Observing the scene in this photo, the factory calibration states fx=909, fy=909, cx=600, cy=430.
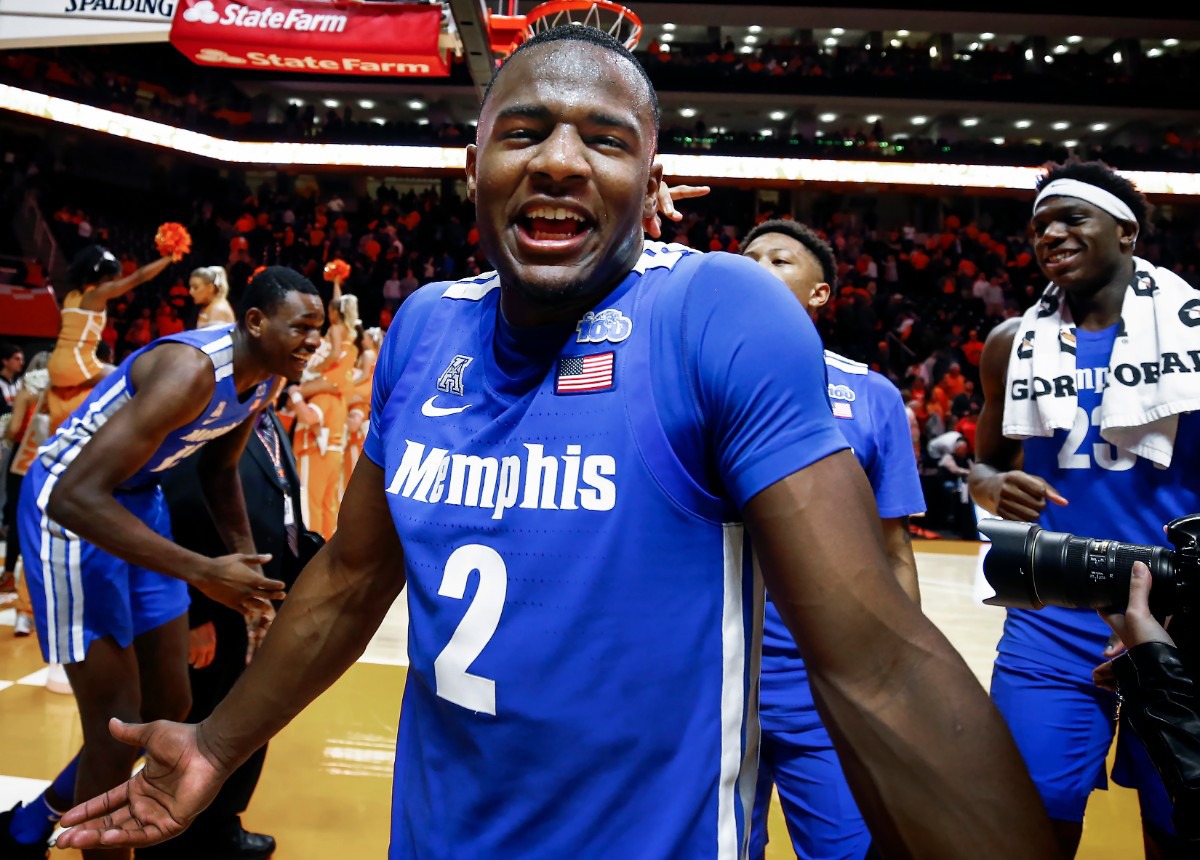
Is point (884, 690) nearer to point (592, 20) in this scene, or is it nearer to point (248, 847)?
point (248, 847)

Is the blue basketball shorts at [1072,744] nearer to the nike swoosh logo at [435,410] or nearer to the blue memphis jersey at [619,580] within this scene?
the blue memphis jersey at [619,580]

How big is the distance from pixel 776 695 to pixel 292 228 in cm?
1743

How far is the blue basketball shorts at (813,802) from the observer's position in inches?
82.1

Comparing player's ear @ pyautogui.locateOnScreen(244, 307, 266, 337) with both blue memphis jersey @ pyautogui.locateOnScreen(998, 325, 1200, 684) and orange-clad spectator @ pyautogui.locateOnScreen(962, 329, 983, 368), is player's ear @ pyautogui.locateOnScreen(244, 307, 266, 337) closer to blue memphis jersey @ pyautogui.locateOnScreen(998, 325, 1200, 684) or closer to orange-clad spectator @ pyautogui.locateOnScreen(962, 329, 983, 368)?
blue memphis jersey @ pyautogui.locateOnScreen(998, 325, 1200, 684)

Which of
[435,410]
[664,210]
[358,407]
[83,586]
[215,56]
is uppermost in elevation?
[215,56]

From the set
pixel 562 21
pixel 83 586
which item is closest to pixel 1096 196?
pixel 83 586

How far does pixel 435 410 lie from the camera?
119 cm

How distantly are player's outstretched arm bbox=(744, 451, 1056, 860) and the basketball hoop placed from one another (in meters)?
4.88

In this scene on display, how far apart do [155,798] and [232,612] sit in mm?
2082

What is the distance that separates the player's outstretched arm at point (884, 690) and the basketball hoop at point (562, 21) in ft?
16.0

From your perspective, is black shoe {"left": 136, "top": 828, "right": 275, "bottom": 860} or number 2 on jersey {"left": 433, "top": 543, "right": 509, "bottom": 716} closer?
number 2 on jersey {"left": 433, "top": 543, "right": 509, "bottom": 716}

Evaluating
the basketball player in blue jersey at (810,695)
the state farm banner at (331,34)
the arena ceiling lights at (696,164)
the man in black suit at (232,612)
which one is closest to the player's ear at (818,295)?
the basketball player in blue jersey at (810,695)

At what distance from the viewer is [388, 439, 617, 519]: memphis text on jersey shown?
3.29 ft

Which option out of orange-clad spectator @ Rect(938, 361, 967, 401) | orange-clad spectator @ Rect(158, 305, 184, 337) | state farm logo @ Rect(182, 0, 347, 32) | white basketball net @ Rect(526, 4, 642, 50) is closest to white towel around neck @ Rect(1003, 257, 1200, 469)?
white basketball net @ Rect(526, 4, 642, 50)
